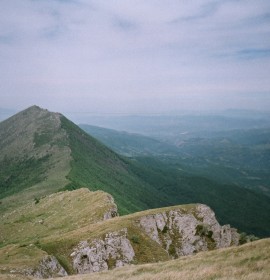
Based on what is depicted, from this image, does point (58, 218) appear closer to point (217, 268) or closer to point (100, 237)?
point (100, 237)

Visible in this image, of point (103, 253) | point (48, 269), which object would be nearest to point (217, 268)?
point (48, 269)

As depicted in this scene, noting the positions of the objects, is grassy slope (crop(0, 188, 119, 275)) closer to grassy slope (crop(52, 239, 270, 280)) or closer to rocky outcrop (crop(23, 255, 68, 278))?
rocky outcrop (crop(23, 255, 68, 278))

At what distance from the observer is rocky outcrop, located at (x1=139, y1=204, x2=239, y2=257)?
56000 mm

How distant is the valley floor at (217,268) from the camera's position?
66.7 ft

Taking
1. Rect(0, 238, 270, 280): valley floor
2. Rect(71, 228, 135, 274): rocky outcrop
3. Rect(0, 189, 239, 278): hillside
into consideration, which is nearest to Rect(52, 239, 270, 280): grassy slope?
Rect(0, 238, 270, 280): valley floor

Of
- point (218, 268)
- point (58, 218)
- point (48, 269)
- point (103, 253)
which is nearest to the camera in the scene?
point (218, 268)

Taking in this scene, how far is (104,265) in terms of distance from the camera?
4628 cm

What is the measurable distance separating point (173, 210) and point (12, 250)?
29.3 meters

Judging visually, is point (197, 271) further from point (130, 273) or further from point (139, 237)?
point (139, 237)

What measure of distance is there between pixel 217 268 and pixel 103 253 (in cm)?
2788

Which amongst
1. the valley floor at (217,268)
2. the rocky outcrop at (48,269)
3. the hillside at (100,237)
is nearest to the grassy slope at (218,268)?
the valley floor at (217,268)

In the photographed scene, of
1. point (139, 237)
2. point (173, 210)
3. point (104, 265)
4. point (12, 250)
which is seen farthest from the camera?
point (173, 210)

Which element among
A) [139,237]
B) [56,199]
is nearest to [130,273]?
[139,237]

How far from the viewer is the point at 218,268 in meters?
22.4
